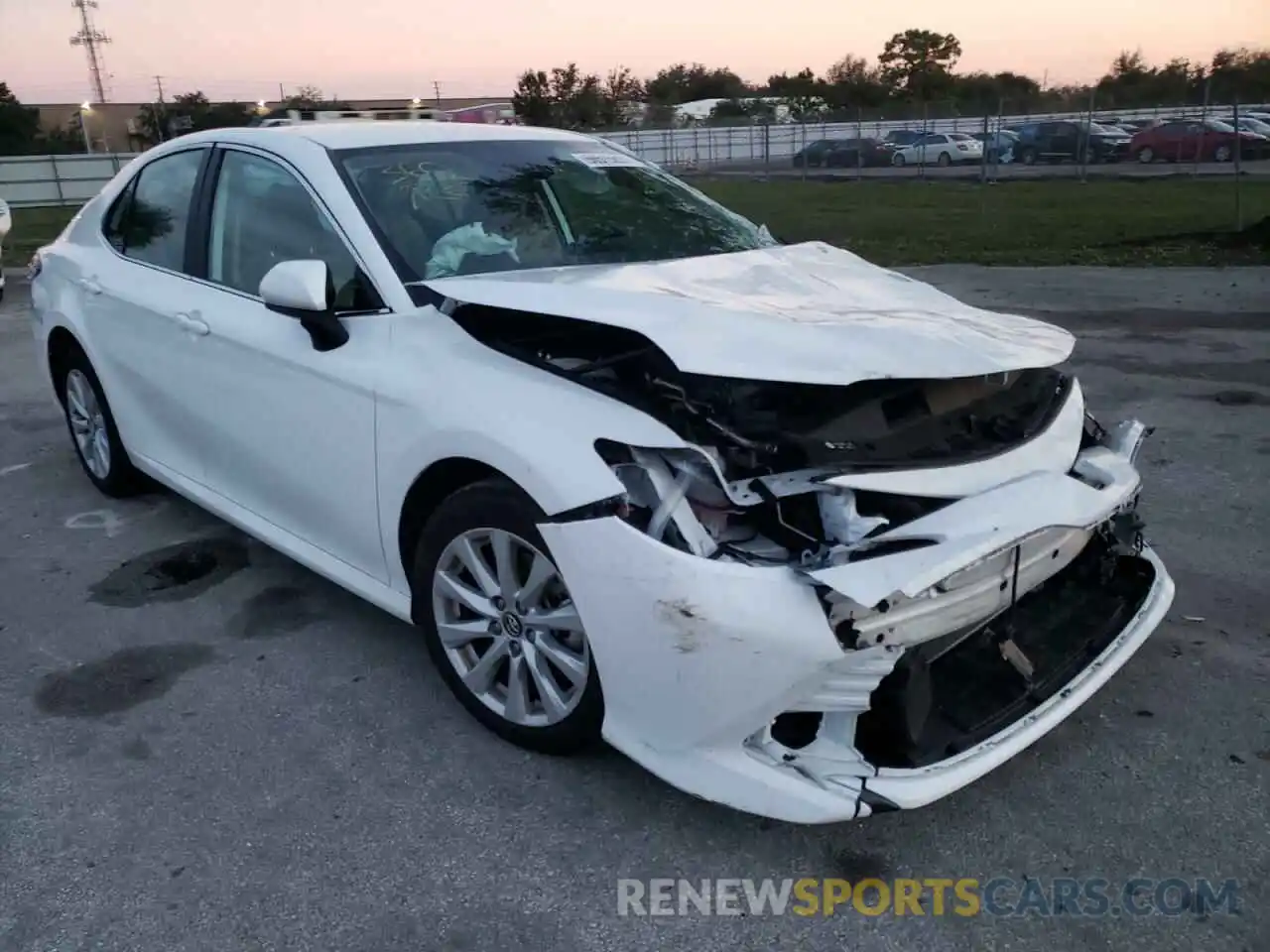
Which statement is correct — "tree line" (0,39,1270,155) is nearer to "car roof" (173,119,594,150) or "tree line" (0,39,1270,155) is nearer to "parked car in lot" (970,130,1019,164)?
"parked car in lot" (970,130,1019,164)

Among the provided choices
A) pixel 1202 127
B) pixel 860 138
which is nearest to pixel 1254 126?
pixel 1202 127

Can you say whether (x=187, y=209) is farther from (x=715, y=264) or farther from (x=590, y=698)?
(x=590, y=698)

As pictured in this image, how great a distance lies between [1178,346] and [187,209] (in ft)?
22.7

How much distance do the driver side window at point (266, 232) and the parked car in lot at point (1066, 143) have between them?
26.9 m

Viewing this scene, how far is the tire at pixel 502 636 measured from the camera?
2855 mm

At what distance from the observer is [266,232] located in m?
3.89

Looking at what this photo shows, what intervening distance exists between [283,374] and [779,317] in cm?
170

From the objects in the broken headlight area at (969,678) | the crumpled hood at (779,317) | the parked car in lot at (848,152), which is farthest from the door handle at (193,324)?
the parked car in lot at (848,152)

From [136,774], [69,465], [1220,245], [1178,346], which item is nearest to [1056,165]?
[1220,245]

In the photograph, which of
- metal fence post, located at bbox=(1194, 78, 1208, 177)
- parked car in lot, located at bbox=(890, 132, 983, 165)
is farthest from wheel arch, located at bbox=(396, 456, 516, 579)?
parked car in lot, located at bbox=(890, 132, 983, 165)

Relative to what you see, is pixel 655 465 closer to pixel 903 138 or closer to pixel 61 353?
pixel 61 353

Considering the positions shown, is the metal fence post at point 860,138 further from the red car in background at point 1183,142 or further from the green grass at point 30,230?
the green grass at point 30,230

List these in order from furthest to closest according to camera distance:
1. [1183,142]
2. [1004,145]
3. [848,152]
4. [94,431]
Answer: [848,152] → [1004,145] → [1183,142] → [94,431]

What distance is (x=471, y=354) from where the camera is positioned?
10.1 ft
